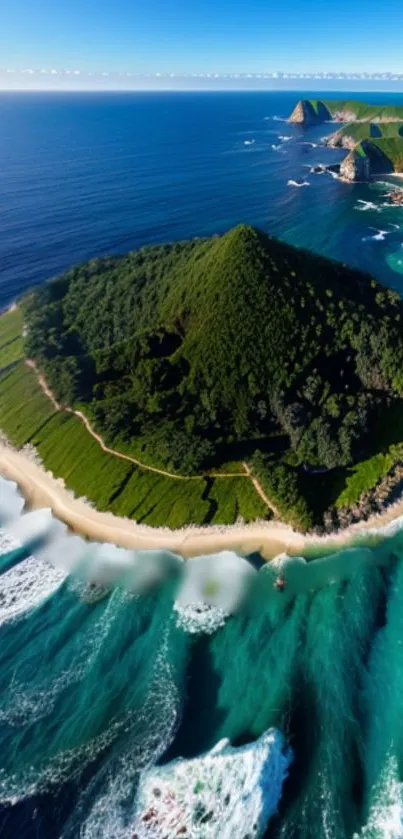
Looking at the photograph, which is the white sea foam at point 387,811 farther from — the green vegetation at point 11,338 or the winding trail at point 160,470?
the green vegetation at point 11,338

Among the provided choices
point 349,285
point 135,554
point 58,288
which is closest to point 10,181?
point 58,288

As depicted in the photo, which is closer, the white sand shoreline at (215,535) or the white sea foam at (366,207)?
the white sand shoreline at (215,535)

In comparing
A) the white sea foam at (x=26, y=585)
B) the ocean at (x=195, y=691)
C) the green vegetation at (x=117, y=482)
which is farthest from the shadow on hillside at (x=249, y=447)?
the white sea foam at (x=26, y=585)

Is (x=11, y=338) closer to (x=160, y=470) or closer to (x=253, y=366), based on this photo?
(x=160, y=470)

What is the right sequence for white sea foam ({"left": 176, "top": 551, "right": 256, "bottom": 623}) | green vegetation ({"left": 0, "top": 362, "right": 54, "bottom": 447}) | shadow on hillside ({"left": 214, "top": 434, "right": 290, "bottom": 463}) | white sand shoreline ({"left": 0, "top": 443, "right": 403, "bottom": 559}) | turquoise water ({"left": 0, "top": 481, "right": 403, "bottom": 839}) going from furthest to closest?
green vegetation ({"left": 0, "top": 362, "right": 54, "bottom": 447}) < shadow on hillside ({"left": 214, "top": 434, "right": 290, "bottom": 463}) < white sand shoreline ({"left": 0, "top": 443, "right": 403, "bottom": 559}) < white sea foam ({"left": 176, "top": 551, "right": 256, "bottom": 623}) < turquoise water ({"left": 0, "top": 481, "right": 403, "bottom": 839})

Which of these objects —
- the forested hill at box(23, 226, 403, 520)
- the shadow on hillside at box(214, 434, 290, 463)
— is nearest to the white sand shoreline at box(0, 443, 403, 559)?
the forested hill at box(23, 226, 403, 520)

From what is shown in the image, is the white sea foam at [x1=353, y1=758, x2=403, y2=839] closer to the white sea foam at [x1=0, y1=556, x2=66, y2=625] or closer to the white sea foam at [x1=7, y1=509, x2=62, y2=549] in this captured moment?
the white sea foam at [x1=0, y1=556, x2=66, y2=625]
